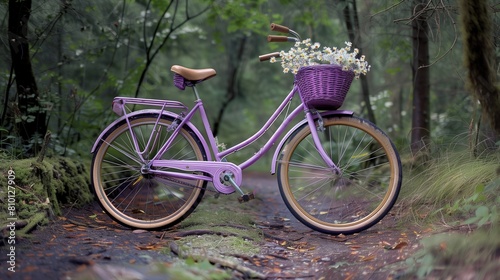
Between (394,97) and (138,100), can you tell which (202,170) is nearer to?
(138,100)

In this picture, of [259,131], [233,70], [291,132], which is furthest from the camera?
[233,70]

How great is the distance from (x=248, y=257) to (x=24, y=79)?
2.64m

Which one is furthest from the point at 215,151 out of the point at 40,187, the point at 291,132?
the point at 40,187

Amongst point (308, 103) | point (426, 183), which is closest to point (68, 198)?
point (308, 103)

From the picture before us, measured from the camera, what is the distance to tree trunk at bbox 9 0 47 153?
4.45 m

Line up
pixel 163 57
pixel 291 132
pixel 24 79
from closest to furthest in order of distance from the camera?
pixel 291 132, pixel 24 79, pixel 163 57

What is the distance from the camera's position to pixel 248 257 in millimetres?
3277

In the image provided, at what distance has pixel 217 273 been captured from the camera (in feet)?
9.05

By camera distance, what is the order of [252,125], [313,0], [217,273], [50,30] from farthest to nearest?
[252,125] → [313,0] → [50,30] → [217,273]

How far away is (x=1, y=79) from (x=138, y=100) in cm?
187

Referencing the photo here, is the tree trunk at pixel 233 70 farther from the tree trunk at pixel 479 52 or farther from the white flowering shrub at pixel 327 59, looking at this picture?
the tree trunk at pixel 479 52

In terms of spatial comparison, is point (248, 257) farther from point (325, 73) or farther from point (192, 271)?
point (325, 73)

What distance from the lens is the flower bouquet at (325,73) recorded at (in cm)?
362

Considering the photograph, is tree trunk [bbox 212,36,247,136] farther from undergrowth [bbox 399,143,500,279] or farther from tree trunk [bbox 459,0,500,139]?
tree trunk [bbox 459,0,500,139]
